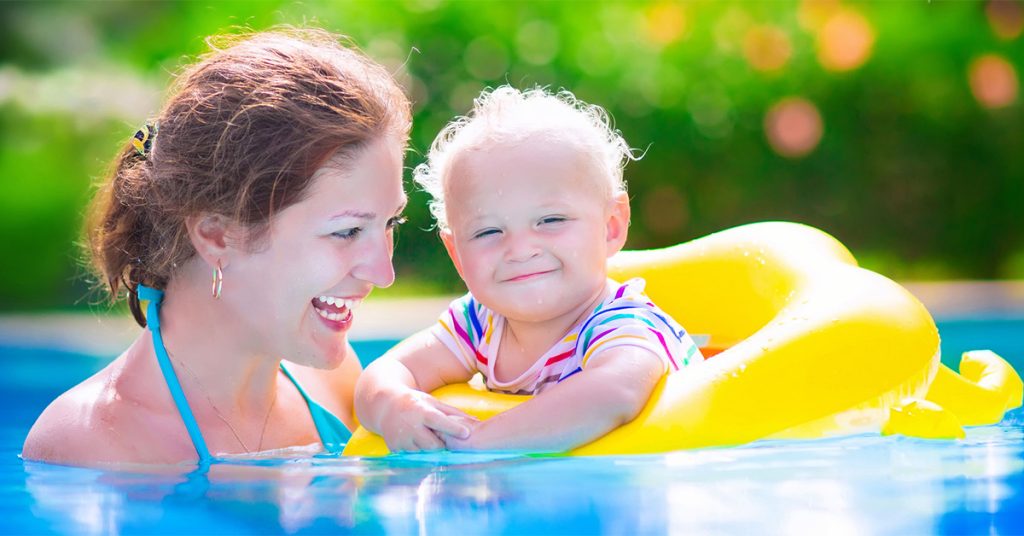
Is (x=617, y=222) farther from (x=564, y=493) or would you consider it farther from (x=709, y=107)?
(x=709, y=107)

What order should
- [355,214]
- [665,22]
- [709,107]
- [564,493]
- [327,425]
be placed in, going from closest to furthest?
[564,493], [355,214], [327,425], [709,107], [665,22]

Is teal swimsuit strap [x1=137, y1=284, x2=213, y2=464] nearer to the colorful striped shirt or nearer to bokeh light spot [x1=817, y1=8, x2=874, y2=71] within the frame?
the colorful striped shirt

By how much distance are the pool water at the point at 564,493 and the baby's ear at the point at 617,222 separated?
25.5 inches

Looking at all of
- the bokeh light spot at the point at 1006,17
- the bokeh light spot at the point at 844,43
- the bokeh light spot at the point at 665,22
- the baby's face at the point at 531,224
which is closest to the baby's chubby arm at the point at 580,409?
the baby's face at the point at 531,224

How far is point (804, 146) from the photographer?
430 inches


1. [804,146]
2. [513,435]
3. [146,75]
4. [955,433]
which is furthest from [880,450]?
[146,75]

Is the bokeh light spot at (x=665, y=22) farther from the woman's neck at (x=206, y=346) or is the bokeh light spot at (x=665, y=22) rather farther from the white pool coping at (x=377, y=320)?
the woman's neck at (x=206, y=346)

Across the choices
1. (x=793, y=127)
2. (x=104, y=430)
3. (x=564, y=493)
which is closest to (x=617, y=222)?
(x=564, y=493)

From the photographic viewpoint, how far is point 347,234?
3338 mm

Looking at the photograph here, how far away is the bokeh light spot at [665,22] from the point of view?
11.0 metres

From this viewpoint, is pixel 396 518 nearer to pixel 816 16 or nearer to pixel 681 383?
pixel 681 383

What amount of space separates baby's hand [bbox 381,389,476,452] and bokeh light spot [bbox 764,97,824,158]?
8025mm

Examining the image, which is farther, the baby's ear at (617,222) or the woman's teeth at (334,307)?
the baby's ear at (617,222)

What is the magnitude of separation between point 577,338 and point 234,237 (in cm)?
92
